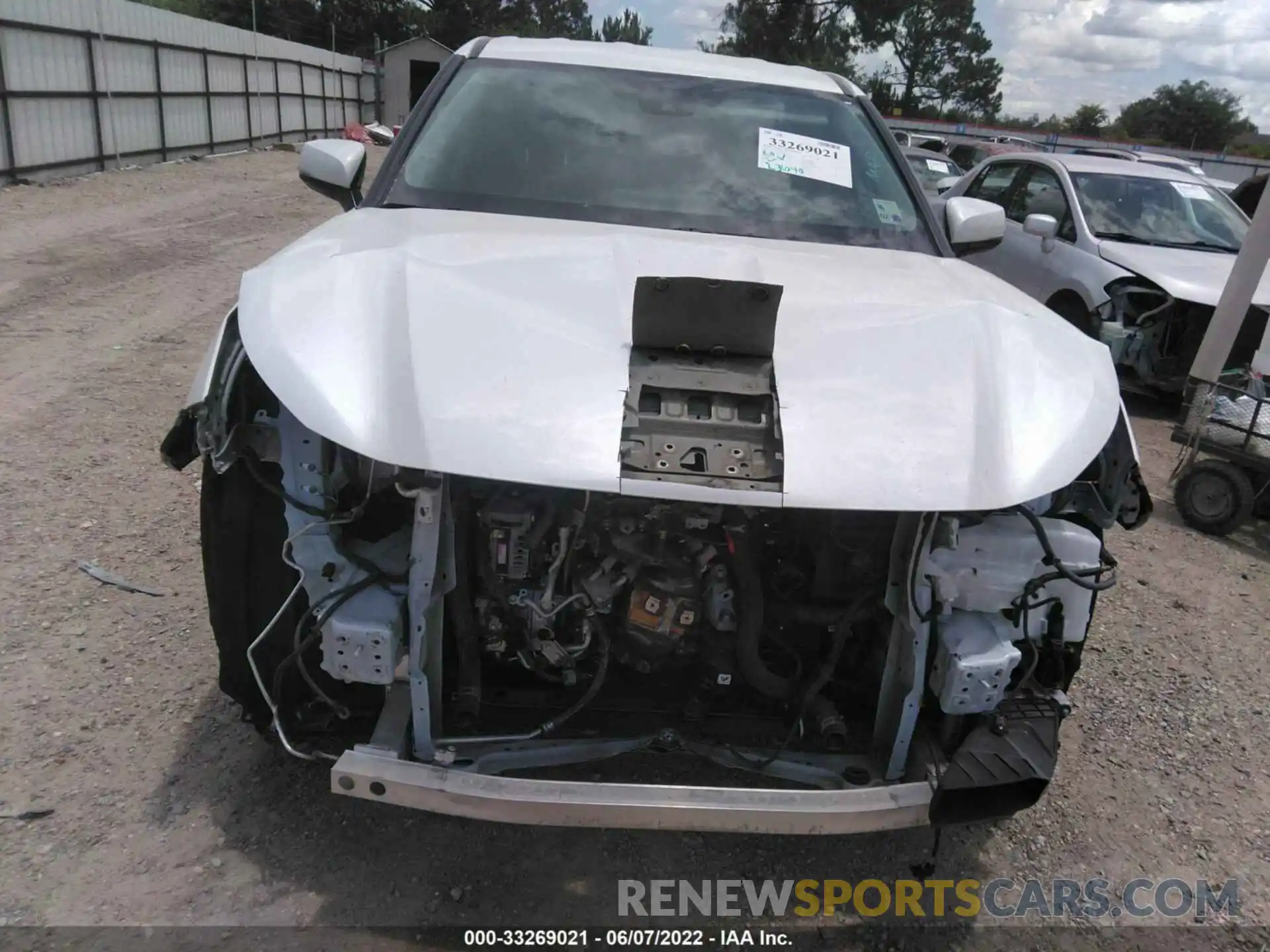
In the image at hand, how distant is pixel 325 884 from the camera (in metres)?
2.30

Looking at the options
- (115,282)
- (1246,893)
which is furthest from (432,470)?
(115,282)

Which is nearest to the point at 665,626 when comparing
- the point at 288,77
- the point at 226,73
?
the point at 226,73

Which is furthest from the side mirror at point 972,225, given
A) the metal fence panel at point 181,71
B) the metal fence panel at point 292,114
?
the metal fence panel at point 292,114

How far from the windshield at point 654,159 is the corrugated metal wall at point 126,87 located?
→ 492 inches

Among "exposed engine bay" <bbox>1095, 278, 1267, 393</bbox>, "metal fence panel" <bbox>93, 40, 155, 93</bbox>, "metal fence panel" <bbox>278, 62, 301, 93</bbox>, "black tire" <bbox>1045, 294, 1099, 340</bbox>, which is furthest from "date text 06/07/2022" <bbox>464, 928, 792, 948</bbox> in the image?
"metal fence panel" <bbox>278, 62, 301, 93</bbox>

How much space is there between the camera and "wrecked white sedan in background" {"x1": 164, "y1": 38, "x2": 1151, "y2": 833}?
1938 mm

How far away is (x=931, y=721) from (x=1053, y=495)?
0.62m

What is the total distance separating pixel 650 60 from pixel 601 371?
6.83ft

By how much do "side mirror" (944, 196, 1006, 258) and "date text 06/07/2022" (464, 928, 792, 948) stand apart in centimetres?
231

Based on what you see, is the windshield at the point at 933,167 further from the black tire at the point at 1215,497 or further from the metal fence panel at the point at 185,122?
the metal fence panel at the point at 185,122

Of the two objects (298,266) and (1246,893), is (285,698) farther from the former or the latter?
(1246,893)

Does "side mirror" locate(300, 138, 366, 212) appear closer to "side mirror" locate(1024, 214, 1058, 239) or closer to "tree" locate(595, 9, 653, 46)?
"side mirror" locate(1024, 214, 1058, 239)

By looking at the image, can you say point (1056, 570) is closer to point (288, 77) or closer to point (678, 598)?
point (678, 598)

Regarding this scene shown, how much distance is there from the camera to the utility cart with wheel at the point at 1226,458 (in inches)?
188
